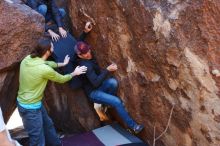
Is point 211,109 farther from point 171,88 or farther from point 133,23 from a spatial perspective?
point 133,23

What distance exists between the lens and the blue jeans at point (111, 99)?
6.21 m

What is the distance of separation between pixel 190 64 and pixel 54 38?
2.28 m

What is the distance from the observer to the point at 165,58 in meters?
5.44

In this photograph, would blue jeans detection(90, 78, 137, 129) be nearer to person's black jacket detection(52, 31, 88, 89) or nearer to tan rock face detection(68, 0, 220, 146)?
tan rock face detection(68, 0, 220, 146)

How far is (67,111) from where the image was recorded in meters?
7.47

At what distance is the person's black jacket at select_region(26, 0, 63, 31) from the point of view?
6539 mm

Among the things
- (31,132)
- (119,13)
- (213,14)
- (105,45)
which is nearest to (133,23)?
(119,13)

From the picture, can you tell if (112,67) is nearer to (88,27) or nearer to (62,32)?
(88,27)

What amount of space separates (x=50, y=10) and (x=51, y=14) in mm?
63

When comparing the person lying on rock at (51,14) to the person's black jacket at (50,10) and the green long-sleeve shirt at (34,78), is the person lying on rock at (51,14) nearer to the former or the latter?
the person's black jacket at (50,10)

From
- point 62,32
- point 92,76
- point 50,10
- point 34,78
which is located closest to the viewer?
point 34,78

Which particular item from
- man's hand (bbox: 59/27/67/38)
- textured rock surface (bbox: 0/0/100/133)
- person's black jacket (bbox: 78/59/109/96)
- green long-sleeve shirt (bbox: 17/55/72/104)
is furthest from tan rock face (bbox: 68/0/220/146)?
green long-sleeve shirt (bbox: 17/55/72/104)

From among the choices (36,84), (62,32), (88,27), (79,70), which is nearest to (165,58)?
(79,70)

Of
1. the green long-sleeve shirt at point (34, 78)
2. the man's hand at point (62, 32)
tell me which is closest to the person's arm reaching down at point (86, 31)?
the man's hand at point (62, 32)
